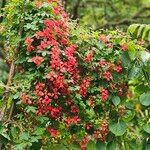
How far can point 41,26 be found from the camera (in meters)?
3.01

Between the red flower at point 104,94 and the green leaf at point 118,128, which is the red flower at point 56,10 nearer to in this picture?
the red flower at point 104,94

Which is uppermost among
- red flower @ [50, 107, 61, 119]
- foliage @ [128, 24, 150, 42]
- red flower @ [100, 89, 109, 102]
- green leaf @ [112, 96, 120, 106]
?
foliage @ [128, 24, 150, 42]

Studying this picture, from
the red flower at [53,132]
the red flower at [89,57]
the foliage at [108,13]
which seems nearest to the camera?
the red flower at [53,132]

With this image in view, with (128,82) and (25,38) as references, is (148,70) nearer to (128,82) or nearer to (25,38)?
(128,82)

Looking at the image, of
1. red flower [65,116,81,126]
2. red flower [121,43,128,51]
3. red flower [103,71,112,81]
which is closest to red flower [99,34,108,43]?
red flower [121,43,128,51]

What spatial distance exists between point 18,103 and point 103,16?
603 centimetres

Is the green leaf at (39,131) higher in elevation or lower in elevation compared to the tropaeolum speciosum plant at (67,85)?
lower

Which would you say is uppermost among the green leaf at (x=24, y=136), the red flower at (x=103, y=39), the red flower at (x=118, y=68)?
the red flower at (x=103, y=39)

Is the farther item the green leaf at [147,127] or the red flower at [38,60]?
the green leaf at [147,127]

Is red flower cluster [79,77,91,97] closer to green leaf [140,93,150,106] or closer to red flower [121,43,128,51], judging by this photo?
red flower [121,43,128,51]

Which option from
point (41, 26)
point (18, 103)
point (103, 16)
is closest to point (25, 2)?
point (41, 26)

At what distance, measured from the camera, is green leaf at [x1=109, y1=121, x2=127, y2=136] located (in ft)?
10.4

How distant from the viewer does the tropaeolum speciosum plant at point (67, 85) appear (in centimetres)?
287

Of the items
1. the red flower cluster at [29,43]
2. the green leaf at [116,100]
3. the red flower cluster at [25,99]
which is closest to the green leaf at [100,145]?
the green leaf at [116,100]
